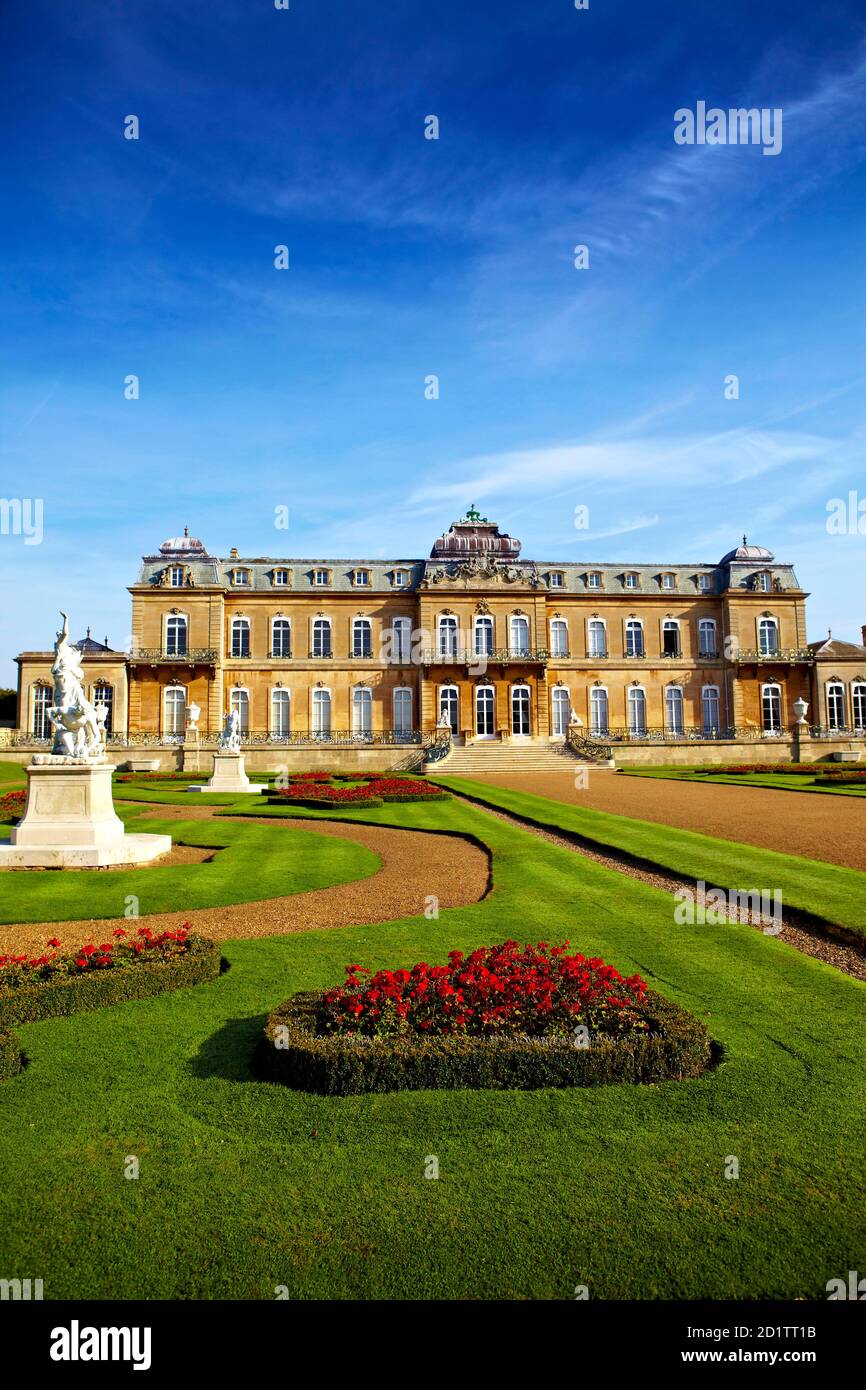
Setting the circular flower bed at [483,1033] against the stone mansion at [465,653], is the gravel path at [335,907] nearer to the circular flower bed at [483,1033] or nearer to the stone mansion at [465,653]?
the circular flower bed at [483,1033]

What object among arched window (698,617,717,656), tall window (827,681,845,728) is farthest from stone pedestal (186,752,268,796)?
tall window (827,681,845,728)

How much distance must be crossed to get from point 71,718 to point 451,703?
3586cm

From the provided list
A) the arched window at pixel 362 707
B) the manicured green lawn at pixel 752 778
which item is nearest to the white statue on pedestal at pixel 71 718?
the manicured green lawn at pixel 752 778

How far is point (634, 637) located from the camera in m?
53.3

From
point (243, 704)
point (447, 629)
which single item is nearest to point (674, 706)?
point (447, 629)

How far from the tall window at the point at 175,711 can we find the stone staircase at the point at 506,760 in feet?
54.4

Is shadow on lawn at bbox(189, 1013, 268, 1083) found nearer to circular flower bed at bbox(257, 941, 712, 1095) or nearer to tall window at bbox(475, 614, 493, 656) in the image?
circular flower bed at bbox(257, 941, 712, 1095)

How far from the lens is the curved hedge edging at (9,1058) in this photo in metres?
5.82

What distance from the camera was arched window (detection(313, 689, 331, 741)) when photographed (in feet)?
166

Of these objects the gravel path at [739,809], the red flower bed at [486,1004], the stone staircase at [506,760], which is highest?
the stone staircase at [506,760]

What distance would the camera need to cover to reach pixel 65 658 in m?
14.9

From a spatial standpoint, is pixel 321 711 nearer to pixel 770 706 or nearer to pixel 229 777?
pixel 229 777

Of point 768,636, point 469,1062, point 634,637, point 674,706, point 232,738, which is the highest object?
point 634,637
